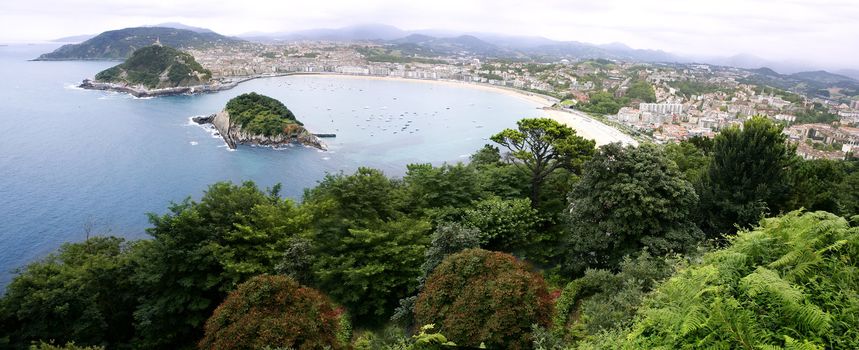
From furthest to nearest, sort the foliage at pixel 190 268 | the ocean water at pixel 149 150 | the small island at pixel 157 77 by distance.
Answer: the small island at pixel 157 77 → the ocean water at pixel 149 150 → the foliage at pixel 190 268

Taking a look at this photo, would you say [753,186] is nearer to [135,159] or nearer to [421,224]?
[421,224]

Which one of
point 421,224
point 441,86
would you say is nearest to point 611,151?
point 421,224

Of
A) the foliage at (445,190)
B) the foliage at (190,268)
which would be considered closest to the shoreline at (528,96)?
the foliage at (445,190)

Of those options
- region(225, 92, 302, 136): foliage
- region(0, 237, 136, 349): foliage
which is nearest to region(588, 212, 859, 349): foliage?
region(0, 237, 136, 349): foliage

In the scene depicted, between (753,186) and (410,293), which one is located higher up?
(753,186)

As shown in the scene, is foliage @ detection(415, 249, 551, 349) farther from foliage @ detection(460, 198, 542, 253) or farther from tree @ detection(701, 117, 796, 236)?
tree @ detection(701, 117, 796, 236)

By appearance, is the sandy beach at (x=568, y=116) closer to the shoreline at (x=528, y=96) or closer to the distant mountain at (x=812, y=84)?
the shoreline at (x=528, y=96)
